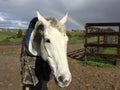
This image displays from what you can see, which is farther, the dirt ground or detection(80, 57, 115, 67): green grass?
detection(80, 57, 115, 67): green grass

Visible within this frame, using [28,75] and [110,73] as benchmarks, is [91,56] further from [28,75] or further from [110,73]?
[28,75]

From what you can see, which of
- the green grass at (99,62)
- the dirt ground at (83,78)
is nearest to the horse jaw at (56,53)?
the dirt ground at (83,78)

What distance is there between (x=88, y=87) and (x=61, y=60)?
443 cm

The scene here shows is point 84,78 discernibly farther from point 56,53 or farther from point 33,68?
point 56,53

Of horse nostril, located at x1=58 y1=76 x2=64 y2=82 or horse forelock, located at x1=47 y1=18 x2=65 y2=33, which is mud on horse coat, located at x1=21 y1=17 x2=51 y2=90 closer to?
horse forelock, located at x1=47 y1=18 x2=65 y2=33

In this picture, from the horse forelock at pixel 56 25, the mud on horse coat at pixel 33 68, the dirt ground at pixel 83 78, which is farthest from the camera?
the dirt ground at pixel 83 78

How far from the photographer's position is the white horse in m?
3.11

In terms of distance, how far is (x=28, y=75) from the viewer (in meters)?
3.62

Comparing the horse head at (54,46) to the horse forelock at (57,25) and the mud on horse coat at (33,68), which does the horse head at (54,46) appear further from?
the mud on horse coat at (33,68)

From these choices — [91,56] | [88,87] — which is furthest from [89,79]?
[91,56]

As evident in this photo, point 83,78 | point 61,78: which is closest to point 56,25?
point 61,78

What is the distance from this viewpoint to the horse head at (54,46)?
3105 mm

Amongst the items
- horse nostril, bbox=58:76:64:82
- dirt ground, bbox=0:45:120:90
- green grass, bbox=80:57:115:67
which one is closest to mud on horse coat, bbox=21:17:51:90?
horse nostril, bbox=58:76:64:82

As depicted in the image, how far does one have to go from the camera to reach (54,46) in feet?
10.5
